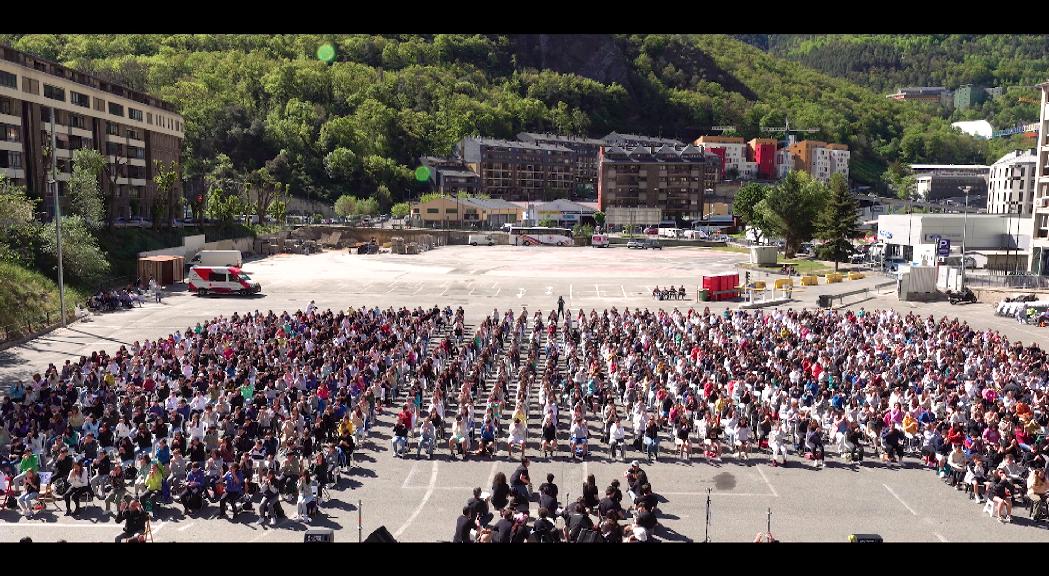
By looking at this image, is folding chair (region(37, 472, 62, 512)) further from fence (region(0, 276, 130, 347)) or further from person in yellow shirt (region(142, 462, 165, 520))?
fence (region(0, 276, 130, 347))

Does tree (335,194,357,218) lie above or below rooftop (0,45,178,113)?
below

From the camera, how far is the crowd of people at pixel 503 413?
16031 millimetres

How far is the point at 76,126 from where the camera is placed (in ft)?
241

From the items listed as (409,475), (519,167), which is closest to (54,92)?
(409,475)

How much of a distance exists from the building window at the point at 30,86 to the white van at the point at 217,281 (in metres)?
26.9

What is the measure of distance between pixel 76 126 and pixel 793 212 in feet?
231

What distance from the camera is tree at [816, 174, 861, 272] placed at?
7775 cm

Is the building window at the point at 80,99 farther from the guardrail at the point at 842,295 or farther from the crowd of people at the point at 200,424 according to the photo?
the guardrail at the point at 842,295

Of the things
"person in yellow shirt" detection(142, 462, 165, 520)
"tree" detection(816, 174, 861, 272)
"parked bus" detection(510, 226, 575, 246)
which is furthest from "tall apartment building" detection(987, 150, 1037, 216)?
"person in yellow shirt" detection(142, 462, 165, 520)

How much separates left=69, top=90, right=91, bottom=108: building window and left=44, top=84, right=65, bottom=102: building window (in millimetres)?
1560

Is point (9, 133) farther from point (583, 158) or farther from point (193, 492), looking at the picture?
point (583, 158)
